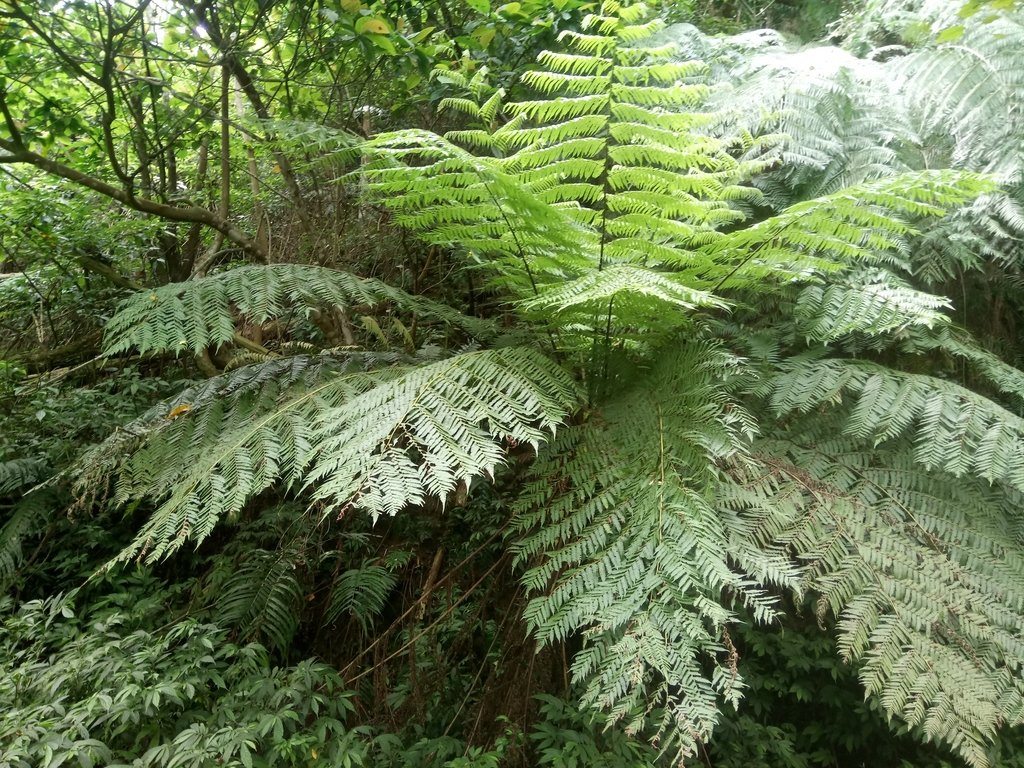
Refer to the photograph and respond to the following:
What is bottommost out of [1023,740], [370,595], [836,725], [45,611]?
[836,725]

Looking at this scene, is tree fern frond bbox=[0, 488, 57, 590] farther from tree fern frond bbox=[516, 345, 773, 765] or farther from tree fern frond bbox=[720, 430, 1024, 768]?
tree fern frond bbox=[720, 430, 1024, 768]

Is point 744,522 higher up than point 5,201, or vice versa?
point 5,201

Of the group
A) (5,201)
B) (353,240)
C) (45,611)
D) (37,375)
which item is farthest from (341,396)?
(5,201)

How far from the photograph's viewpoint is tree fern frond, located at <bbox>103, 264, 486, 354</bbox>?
137 cm

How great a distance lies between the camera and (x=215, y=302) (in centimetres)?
147

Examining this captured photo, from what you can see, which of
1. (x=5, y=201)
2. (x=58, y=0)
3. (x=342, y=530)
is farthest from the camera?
(x=5, y=201)

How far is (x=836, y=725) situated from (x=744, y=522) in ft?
3.25

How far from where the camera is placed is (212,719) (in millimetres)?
1260

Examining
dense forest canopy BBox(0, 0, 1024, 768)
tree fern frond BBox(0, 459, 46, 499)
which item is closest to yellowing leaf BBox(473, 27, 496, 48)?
dense forest canopy BBox(0, 0, 1024, 768)

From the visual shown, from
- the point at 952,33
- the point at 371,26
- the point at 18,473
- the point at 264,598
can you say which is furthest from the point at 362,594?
the point at 952,33

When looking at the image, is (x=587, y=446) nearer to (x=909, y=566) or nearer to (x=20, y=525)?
(x=909, y=566)

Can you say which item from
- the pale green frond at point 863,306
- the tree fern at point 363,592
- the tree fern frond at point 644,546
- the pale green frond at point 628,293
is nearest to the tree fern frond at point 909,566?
the tree fern frond at point 644,546

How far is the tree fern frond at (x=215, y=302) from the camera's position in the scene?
137cm

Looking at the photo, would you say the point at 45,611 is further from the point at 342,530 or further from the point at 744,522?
the point at 744,522
